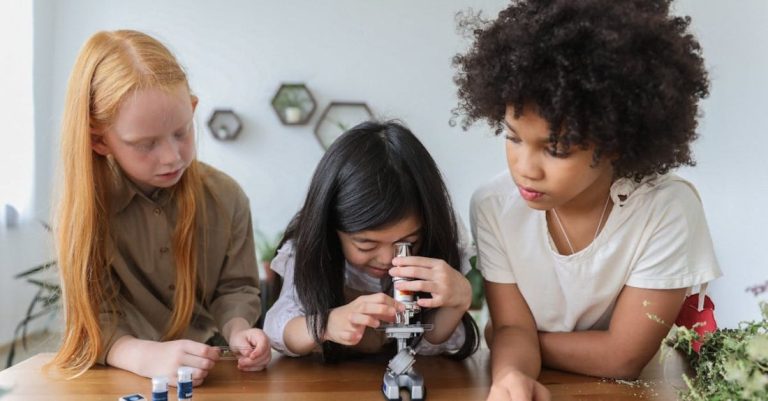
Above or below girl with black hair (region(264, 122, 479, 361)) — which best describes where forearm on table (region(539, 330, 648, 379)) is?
below

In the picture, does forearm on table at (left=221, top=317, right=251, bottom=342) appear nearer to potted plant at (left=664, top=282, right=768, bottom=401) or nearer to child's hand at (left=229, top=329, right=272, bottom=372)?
child's hand at (left=229, top=329, right=272, bottom=372)

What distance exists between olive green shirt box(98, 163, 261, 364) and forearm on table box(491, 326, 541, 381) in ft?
1.59

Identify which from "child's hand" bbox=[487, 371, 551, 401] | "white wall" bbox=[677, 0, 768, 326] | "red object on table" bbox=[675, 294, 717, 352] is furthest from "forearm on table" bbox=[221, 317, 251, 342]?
"white wall" bbox=[677, 0, 768, 326]

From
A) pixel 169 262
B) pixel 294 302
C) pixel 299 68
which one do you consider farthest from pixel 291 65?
pixel 294 302

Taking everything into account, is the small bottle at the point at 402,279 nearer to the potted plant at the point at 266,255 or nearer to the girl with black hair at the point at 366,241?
the girl with black hair at the point at 366,241

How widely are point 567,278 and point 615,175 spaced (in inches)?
7.0

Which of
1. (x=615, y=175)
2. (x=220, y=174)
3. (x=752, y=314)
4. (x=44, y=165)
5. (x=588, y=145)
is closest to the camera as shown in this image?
(x=588, y=145)

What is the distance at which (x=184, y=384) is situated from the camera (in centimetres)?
89

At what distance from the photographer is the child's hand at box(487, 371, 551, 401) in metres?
0.88

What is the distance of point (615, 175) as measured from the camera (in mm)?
991

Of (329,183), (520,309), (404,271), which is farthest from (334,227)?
(520,309)

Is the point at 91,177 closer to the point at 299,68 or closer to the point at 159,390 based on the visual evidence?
the point at 159,390

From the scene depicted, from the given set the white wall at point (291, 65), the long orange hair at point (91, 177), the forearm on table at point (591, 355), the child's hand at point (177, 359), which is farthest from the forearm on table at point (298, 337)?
the white wall at point (291, 65)

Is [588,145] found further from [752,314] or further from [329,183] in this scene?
[752,314]
